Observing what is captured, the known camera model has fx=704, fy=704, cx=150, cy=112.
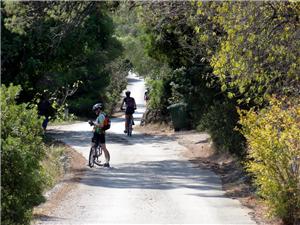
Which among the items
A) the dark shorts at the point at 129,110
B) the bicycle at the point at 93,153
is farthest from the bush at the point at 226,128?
the dark shorts at the point at 129,110

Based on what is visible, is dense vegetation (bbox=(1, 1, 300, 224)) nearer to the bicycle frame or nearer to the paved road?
the paved road

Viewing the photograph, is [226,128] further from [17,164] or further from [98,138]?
[17,164]

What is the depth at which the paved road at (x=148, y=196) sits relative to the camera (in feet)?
40.3

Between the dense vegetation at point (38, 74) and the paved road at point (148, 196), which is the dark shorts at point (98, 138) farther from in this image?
the dense vegetation at point (38, 74)

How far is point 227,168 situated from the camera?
1900 centimetres

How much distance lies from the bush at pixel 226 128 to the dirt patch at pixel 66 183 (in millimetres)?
3914

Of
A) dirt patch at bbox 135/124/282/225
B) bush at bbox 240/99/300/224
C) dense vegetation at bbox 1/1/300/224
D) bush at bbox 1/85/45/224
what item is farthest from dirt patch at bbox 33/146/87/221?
bush at bbox 240/99/300/224

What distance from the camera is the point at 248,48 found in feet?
37.5

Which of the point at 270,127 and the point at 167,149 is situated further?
the point at 167,149

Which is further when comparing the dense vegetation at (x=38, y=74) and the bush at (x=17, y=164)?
the dense vegetation at (x=38, y=74)

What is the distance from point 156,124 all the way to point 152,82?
2253 millimetres

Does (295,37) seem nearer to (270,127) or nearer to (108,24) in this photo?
(270,127)

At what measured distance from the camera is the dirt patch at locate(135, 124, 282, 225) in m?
13.5

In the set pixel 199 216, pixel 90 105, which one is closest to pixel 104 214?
pixel 199 216
